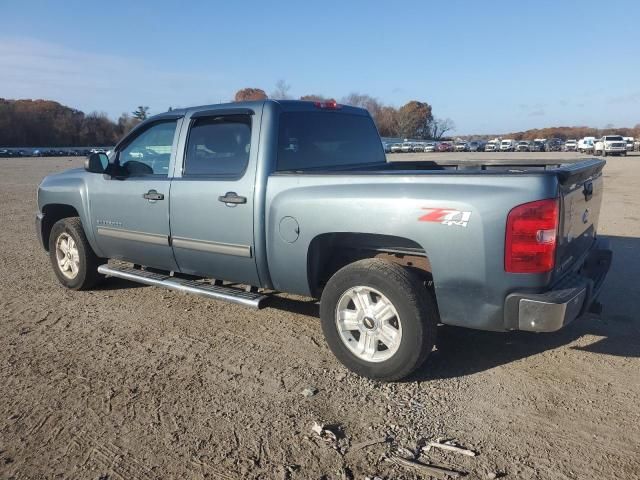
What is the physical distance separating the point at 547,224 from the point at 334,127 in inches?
94.0

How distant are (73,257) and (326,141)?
324cm

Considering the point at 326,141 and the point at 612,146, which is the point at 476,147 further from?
the point at 326,141

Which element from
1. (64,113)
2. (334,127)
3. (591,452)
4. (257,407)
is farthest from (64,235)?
(64,113)

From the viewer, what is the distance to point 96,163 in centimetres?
528

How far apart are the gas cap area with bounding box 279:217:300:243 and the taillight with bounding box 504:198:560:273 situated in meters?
1.50

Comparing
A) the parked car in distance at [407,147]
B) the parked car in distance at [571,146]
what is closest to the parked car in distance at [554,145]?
the parked car in distance at [571,146]

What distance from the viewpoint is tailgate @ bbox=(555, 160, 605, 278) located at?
10.9 feet

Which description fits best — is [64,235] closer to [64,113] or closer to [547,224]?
[547,224]

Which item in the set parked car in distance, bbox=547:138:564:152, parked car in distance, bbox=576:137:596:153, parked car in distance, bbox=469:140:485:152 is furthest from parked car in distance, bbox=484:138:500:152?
parked car in distance, bbox=576:137:596:153

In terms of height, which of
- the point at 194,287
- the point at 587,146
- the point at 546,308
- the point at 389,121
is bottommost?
the point at 587,146

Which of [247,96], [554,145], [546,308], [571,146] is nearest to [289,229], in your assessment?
[546,308]

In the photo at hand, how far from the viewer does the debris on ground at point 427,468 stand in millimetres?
2727

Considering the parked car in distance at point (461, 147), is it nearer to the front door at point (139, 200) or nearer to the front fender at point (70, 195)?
the front fender at point (70, 195)

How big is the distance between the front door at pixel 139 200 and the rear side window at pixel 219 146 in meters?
0.24
